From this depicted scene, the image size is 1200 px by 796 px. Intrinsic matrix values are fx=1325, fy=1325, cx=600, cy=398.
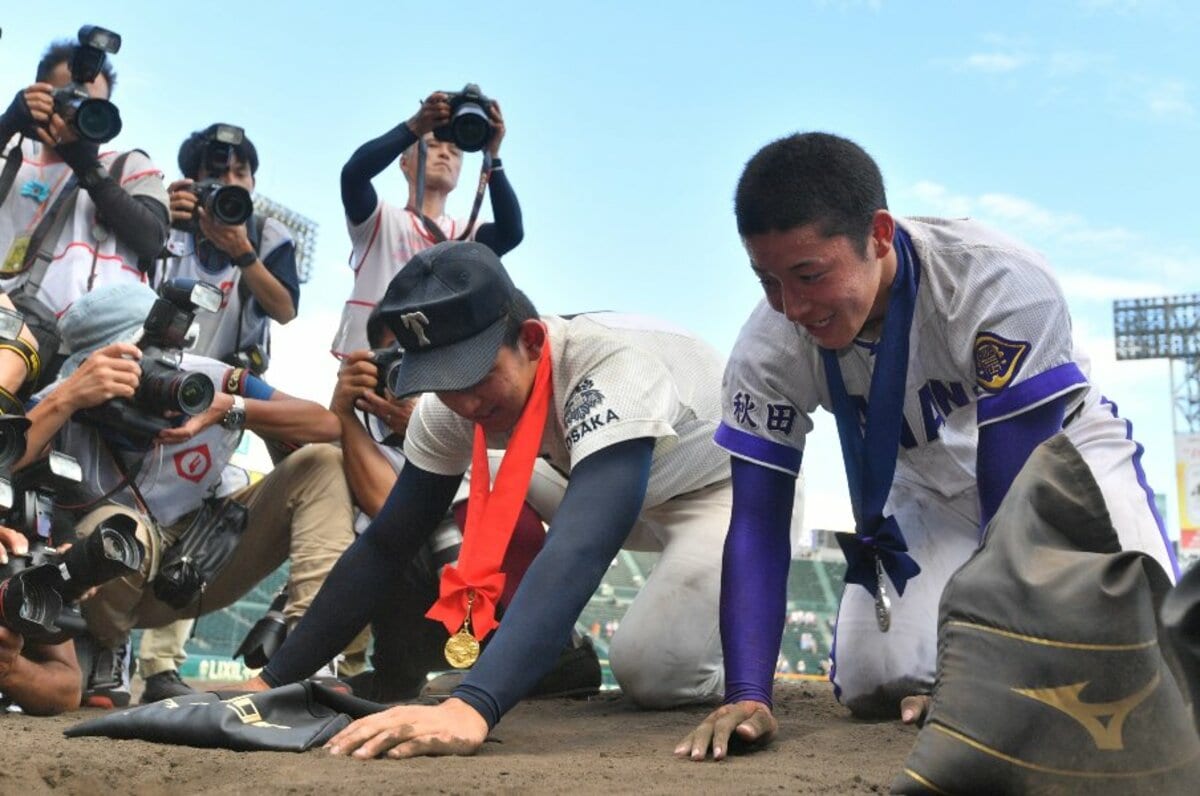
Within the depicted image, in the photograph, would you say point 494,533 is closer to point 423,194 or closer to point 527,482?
point 527,482

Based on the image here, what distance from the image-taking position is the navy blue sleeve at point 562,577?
2.79m

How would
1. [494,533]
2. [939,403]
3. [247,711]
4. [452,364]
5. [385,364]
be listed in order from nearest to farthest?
[247,711] → [452,364] → [494,533] → [939,403] → [385,364]

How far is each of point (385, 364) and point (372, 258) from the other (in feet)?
3.00

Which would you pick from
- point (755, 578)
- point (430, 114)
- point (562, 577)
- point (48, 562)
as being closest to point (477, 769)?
point (562, 577)

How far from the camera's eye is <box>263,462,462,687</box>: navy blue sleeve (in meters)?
3.47

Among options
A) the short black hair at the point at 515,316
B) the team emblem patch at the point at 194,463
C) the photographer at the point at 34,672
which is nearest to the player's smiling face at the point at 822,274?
the short black hair at the point at 515,316

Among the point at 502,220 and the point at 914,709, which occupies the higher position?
the point at 502,220

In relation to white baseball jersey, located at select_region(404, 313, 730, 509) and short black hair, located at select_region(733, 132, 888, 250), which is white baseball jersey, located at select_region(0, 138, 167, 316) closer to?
white baseball jersey, located at select_region(404, 313, 730, 509)

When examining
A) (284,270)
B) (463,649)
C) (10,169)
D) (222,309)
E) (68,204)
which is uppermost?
(10,169)

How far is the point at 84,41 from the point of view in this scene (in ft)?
16.7

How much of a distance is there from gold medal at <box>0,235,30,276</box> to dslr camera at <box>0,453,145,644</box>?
4.20 feet

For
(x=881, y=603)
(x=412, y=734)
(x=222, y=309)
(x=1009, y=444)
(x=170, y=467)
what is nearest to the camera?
(x=412, y=734)

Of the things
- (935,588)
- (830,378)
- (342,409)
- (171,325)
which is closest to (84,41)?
(171,325)

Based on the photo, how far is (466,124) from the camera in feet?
17.2
